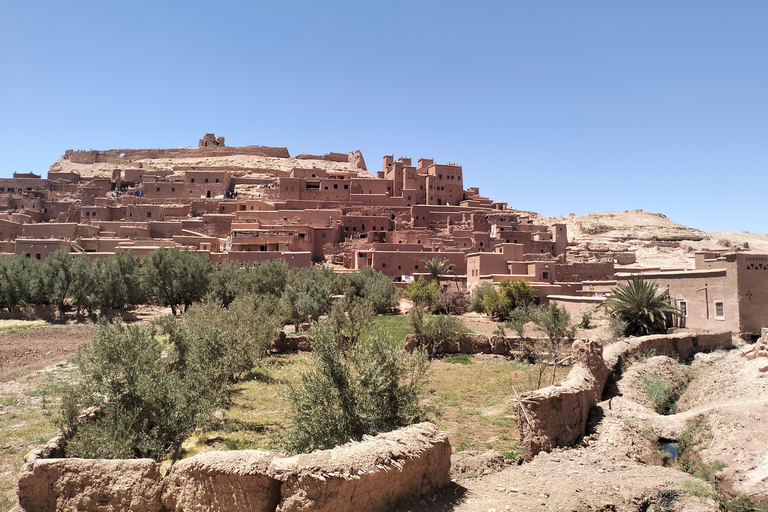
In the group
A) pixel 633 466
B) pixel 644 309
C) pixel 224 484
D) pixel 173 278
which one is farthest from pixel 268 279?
pixel 224 484

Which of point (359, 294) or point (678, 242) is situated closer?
point (359, 294)

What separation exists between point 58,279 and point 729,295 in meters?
29.0

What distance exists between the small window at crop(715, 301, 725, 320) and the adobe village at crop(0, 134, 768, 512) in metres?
0.04

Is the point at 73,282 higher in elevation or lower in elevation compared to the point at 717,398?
higher

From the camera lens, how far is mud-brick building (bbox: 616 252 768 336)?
15625 mm

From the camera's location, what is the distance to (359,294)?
91.7 ft

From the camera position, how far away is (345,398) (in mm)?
6410

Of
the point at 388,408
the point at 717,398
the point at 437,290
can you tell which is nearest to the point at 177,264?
the point at 437,290

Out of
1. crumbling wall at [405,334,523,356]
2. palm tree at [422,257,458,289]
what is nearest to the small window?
crumbling wall at [405,334,523,356]

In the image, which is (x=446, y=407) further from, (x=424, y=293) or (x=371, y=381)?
(x=424, y=293)

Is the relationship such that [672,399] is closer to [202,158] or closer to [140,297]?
[140,297]

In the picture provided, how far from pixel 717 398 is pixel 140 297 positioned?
2718 cm

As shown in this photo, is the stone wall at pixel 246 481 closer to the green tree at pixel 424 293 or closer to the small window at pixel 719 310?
the small window at pixel 719 310

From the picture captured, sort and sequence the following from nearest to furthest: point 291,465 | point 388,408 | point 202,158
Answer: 1. point 291,465
2. point 388,408
3. point 202,158
